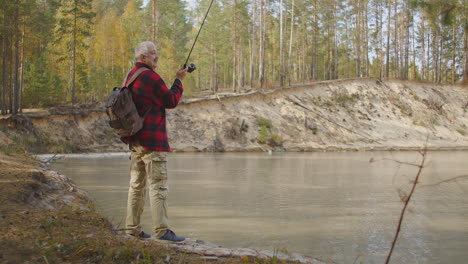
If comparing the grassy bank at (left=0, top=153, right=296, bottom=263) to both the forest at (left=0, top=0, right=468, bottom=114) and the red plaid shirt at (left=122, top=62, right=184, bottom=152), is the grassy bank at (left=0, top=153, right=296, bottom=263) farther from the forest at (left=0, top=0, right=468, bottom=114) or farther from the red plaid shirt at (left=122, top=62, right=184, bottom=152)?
the forest at (left=0, top=0, right=468, bottom=114)

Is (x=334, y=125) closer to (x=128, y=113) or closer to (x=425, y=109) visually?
(x=425, y=109)

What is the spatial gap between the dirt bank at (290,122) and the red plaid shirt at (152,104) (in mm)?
A: 15616

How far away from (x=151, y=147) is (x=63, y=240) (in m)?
1.18

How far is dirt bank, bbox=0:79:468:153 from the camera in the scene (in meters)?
21.3

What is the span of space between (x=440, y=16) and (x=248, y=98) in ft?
80.7

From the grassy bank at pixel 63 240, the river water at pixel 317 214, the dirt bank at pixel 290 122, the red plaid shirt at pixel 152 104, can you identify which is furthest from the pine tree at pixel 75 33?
the red plaid shirt at pixel 152 104

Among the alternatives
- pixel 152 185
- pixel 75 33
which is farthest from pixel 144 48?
pixel 75 33

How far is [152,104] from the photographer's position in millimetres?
4020

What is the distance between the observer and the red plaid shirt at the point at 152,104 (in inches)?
154

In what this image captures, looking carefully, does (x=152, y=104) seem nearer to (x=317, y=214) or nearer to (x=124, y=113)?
(x=124, y=113)

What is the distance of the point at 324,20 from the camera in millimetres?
43844

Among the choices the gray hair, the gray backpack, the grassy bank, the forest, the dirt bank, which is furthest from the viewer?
A: the forest

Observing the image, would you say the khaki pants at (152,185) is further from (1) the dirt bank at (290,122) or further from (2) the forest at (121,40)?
(1) the dirt bank at (290,122)

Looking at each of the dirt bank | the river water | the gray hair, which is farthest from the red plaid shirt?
the dirt bank
